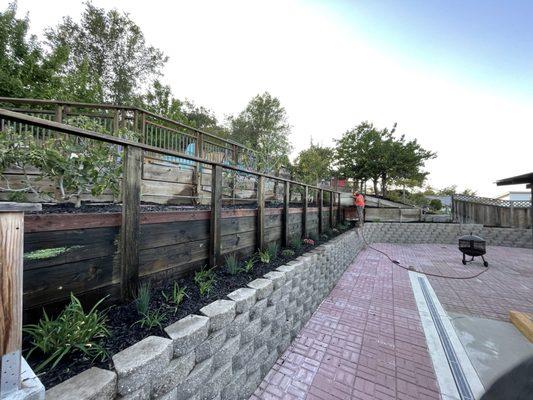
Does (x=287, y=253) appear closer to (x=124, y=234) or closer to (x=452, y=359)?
(x=452, y=359)

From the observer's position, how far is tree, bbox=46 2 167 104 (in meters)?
13.3

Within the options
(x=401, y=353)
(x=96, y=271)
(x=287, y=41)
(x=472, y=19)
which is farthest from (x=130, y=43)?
(x=401, y=353)

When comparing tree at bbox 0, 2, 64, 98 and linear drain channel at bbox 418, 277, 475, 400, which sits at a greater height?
tree at bbox 0, 2, 64, 98

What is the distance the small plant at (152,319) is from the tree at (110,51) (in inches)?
585

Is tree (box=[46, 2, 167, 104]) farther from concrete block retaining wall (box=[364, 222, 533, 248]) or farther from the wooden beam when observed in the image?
concrete block retaining wall (box=[364, 222, 533, 248])

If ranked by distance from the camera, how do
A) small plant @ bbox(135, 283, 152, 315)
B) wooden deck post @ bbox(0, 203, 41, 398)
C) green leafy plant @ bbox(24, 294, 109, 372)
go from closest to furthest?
wooden deck post @ bbox(0, 203, 41, 398) < green leafy plant @ bbox(24, 294, 109, 372) < small plant @ bbox(135, 283, 152, 315)

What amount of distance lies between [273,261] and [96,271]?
222cm

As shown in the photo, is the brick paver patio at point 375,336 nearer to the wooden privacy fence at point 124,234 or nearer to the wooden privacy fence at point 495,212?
the wooden privacy fence at point 124,234

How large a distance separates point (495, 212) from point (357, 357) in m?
12.2

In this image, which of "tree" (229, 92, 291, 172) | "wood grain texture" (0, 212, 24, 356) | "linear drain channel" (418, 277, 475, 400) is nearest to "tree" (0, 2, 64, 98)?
"wood grain texture" (0, 212, 24, 356)

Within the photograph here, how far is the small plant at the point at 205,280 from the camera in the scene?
6.98 ft

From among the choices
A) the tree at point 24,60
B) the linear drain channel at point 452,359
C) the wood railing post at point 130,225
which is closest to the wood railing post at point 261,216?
the wood railing post at point 130,225

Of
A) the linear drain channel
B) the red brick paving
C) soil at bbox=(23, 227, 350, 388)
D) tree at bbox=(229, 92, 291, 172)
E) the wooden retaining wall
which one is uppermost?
tree at bbox=(229, 92, 291, 172)

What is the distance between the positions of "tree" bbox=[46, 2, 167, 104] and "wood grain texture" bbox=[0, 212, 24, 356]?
50.1ft
